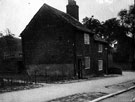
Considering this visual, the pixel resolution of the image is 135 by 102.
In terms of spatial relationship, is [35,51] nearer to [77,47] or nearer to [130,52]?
[77,47]

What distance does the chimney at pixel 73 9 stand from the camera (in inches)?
1358

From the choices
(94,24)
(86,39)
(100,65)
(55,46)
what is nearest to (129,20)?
(94,24)

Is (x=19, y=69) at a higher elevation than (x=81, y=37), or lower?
lower

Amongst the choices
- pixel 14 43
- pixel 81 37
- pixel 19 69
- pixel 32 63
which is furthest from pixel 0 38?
pixel 81 37

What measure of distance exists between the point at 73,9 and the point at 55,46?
27.5 feet

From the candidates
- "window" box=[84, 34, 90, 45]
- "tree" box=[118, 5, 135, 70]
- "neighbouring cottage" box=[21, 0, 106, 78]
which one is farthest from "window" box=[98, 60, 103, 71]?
"tree" box=[118, 5, 135, 70]

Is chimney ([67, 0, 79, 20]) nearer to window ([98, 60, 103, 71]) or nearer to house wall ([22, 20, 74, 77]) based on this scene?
house wall ([22, 20, 74, 77])

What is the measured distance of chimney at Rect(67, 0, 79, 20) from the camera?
34500mm

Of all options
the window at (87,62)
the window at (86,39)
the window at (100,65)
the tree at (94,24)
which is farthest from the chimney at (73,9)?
the tree at (94,24)

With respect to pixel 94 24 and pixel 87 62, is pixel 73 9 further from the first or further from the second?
pixel 94 24

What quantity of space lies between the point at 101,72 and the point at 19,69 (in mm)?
13274

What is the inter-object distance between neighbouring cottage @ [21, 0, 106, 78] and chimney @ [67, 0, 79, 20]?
435cm

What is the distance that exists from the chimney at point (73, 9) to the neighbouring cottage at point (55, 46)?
14.3ft

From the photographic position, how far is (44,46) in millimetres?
30438
